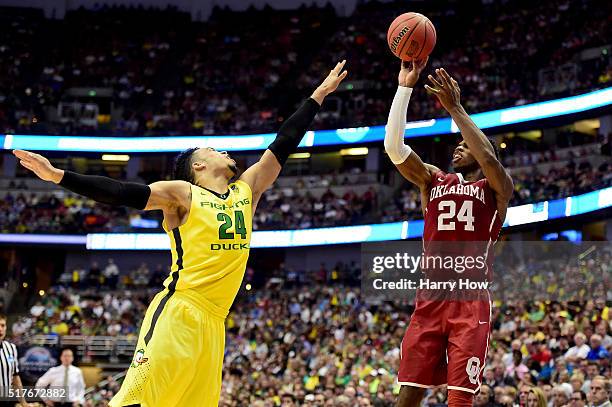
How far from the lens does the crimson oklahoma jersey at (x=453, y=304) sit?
17.1 feet

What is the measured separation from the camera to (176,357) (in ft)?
14.9

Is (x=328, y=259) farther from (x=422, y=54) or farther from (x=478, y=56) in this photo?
(x=422, y=54)

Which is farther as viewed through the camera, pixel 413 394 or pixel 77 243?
pixel 77 243

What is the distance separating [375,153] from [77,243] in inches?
491

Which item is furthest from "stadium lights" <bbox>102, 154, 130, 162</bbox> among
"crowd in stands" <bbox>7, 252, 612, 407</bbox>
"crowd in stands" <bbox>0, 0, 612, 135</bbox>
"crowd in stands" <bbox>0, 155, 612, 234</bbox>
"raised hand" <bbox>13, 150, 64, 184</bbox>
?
"raised hand" <bbox>13, 150, 64, 184</bbox>

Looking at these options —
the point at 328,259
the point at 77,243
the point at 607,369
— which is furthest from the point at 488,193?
the point at 77,243

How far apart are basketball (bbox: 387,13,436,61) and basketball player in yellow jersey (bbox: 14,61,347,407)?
1441 millimetres

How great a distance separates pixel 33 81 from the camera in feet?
119

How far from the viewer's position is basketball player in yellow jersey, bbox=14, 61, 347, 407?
453 centimetres

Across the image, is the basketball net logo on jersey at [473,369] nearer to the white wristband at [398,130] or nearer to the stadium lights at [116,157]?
the white wristband at [398,130]

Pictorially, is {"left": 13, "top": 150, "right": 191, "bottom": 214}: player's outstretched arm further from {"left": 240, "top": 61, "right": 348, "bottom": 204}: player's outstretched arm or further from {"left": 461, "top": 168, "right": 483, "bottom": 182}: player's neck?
{"left": 461, "top": 168, "right": 483, "bottom": 182}: player's neck

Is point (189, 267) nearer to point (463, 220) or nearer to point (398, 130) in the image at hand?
point (398, 130)

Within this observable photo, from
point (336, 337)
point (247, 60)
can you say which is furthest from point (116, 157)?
point (336, 337)

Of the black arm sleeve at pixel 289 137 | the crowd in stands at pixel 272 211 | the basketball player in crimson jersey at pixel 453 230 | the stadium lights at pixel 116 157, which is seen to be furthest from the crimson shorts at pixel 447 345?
the stadium lights at pixel 116 157
